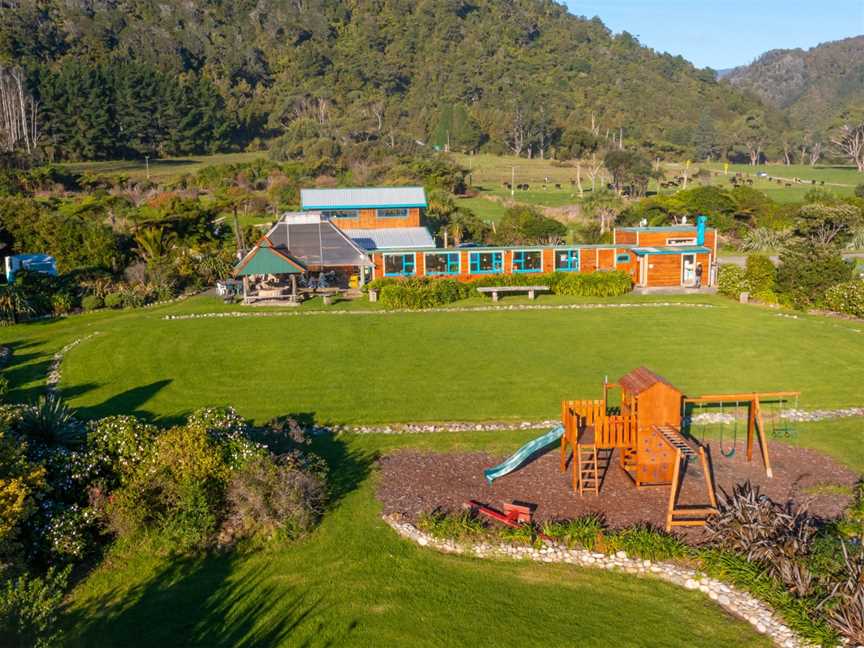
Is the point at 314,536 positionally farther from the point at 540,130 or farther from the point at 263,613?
the point at 540,130

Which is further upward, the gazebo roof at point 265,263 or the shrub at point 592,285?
the gazebo roof at point 265,263

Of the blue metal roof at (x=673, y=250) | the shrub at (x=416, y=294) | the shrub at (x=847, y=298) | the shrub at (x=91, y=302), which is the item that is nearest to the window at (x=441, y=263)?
the shrub at (x=416, y=294)

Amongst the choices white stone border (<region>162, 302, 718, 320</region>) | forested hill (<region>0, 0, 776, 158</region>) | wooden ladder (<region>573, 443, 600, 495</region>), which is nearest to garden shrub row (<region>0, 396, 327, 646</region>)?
wooden ladder (<region>573, 443, 600, 495</region>)

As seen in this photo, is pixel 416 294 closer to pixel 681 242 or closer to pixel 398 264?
pixel 398 264

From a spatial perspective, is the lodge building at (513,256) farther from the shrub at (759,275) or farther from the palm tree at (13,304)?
the palm tree at (13,304)

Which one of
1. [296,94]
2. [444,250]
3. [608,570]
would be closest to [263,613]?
[608,570]

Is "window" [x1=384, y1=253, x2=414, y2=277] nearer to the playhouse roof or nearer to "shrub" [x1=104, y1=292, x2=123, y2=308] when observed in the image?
"shrub" [x1=104, y1=292, x2=123, y2=308]
